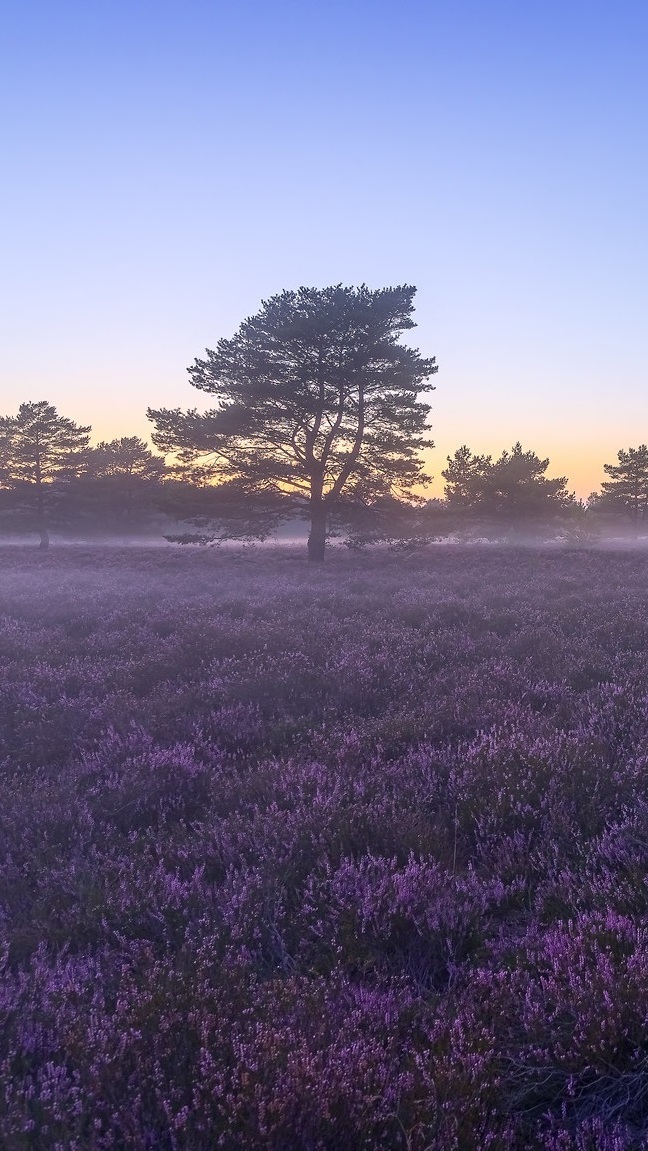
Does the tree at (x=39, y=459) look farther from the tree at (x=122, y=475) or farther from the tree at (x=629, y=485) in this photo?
the tree at (x=629, y=485)

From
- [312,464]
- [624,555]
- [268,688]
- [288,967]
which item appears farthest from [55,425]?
[288,967]

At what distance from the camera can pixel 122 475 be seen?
5022cm

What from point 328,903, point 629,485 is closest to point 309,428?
point 328,903

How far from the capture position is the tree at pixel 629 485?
53.9 m

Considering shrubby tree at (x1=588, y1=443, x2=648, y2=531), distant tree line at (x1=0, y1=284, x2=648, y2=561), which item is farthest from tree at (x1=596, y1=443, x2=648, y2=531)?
distant tree line at (x1=0, y1=284, x2=648, y2=561)

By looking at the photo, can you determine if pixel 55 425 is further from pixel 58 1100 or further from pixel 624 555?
pixel 58 1100

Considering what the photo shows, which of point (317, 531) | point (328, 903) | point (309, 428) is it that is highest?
point (309, 428)

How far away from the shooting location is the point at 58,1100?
205cm

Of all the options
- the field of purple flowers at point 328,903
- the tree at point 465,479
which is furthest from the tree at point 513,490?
the field of purple flowers at point 328,903

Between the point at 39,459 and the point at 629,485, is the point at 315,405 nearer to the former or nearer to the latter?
the point at 39,459

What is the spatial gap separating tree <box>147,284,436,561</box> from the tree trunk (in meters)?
0.04

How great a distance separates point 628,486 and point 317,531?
41651mm

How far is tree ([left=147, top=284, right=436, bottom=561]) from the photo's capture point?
2244 centimetres

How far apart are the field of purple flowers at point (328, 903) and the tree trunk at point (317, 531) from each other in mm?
15606
